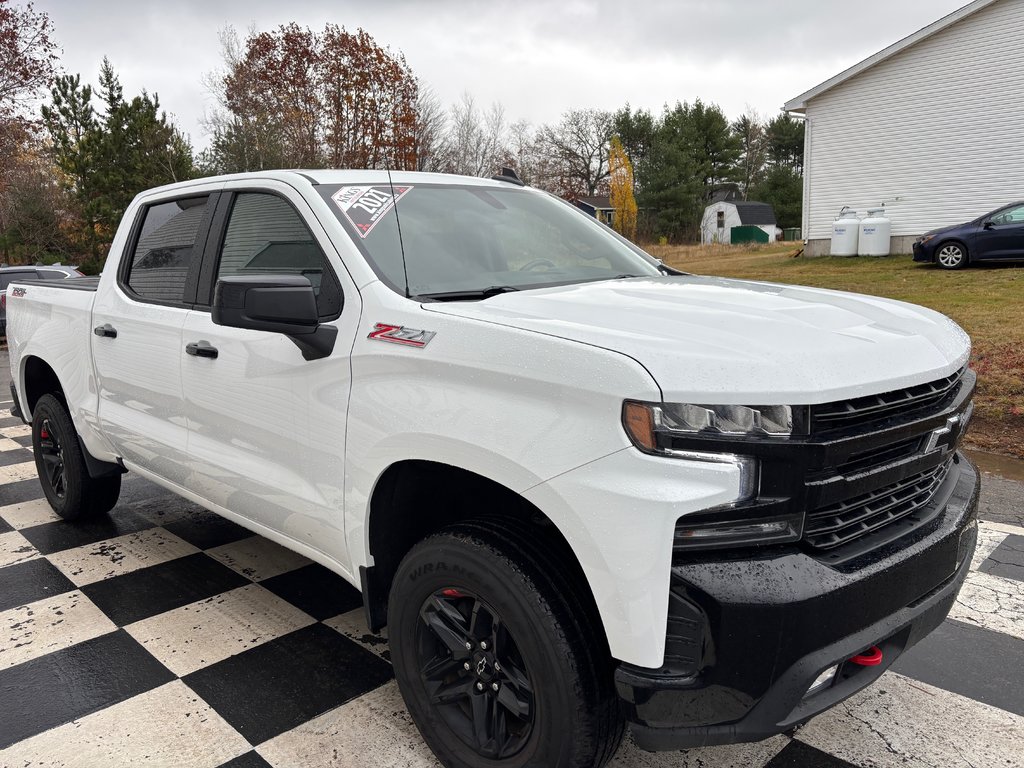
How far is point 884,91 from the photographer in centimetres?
2016

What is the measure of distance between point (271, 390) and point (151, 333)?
1034mm

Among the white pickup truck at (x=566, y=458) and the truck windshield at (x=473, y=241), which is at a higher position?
the truck windshield at (x=473, y=241)

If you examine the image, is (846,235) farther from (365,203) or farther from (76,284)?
(365,203)

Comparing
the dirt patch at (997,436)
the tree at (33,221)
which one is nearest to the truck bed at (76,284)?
the dirt patch at (997,436)

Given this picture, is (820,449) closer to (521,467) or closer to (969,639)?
(521,467)

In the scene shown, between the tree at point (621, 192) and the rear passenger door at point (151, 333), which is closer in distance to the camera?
the rear passenger door at point (151, 333)

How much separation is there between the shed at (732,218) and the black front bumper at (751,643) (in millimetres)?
60562

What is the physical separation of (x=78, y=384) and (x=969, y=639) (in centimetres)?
430

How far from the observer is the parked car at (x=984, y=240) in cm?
1588

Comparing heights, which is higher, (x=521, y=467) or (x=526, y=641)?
(x=521, y=467)

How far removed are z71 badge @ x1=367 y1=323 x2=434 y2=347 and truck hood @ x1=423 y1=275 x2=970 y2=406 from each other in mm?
93

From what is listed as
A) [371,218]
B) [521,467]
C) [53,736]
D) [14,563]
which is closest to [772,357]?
[521,467]

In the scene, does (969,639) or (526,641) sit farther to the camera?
(969,639)

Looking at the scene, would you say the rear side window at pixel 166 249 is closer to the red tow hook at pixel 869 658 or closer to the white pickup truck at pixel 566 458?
the white pickup truck at pixel 566 458
